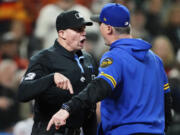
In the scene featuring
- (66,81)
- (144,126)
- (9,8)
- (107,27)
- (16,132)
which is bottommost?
(16,132)

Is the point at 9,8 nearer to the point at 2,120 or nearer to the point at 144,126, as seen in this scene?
the point at 2,120

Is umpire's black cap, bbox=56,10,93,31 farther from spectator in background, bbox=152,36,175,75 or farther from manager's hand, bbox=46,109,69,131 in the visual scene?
spectator in background, bbox=152,36,175,75

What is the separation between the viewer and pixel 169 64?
945 centimetres

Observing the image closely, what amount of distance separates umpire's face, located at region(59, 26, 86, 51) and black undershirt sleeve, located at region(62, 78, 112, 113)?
0.99 metres

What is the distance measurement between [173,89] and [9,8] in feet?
11.8

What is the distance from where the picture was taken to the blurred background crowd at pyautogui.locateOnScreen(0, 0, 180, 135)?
899cm

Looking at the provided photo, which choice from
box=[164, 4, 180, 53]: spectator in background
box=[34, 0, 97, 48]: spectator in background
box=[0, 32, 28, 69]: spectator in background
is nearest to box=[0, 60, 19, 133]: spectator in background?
box=[0, 32, 28, 69]: spectator in background

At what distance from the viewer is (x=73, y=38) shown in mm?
5855

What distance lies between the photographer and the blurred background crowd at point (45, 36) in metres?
8.99

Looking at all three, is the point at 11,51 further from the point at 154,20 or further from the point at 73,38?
the point at 73,38

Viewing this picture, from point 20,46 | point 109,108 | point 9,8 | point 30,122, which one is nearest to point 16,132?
point 30,122

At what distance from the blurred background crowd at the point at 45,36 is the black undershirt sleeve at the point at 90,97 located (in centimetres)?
370

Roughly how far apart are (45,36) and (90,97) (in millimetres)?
4839

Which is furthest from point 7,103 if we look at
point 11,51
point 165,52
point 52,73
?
point 52,73
